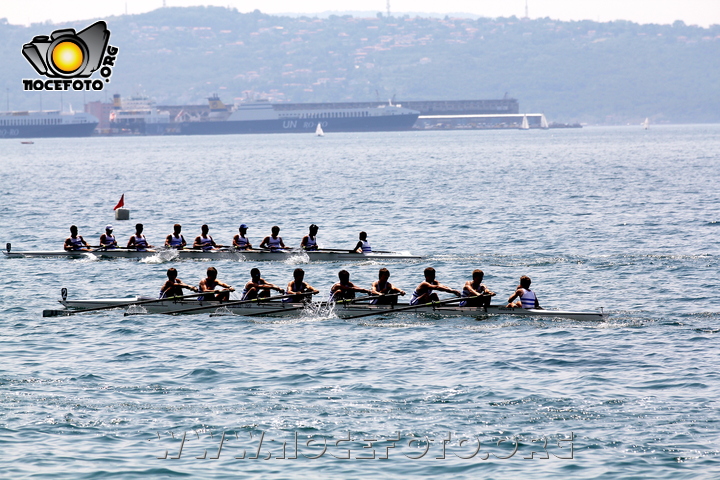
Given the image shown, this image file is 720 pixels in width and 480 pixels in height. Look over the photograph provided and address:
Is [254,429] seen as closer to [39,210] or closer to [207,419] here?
[207,419]

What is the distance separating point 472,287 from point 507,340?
122 inches

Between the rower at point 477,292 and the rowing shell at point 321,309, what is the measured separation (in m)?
0.15

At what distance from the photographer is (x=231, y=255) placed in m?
42.0

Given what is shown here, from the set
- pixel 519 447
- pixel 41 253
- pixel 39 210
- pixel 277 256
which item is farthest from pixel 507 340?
pixel 39 210

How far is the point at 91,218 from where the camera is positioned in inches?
2554

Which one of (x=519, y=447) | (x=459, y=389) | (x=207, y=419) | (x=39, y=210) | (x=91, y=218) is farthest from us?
(x=39, y=210)

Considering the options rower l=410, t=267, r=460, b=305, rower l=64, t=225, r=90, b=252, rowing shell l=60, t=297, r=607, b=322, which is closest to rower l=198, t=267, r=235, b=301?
rowing shell l=60, t=297, r=607, b=322

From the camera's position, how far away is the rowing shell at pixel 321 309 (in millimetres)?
28078

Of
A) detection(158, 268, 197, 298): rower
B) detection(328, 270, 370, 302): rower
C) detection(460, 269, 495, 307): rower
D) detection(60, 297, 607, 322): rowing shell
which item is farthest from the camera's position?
detection(158, 268, 197, 298): rower

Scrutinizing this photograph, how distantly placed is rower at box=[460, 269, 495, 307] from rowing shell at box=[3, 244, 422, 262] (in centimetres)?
1214

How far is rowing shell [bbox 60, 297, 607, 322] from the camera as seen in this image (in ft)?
92.1

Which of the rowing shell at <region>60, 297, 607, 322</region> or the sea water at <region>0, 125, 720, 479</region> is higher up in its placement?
the rowing shell at <region>60, 297, 607, 322</region>

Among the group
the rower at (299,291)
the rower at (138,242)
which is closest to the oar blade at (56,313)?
the rower at (299,291)

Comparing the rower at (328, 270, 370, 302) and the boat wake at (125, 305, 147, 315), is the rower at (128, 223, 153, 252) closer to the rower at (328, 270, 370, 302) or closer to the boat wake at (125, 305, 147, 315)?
the boat wake at (125, 305, 147, 315)
